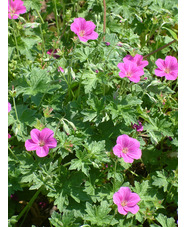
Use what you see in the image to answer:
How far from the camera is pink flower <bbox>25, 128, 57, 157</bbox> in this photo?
6.80 feet

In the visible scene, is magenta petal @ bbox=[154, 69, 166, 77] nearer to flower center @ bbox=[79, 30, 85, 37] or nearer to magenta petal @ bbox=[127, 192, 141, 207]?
flower center @ bbox=[79, 30, 85, 37]

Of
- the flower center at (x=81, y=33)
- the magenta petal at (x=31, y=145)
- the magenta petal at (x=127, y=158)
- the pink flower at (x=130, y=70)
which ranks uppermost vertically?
the flower center at (x=81, y=33)

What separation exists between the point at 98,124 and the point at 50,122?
341 mm

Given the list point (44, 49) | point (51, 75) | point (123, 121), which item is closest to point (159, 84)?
point (123, 121)

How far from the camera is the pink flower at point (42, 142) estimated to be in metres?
2.07

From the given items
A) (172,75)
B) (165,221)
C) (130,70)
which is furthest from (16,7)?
(165,221)

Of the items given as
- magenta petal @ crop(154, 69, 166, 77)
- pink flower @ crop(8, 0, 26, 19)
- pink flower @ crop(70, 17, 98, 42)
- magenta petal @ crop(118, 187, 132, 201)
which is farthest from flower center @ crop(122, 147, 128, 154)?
pink flower @ crop(8, 0, 26, 19)

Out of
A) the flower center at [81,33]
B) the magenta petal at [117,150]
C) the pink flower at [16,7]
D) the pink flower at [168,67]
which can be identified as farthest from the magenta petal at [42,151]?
the pink flower at [16,7]

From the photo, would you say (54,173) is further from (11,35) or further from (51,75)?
(11,35)

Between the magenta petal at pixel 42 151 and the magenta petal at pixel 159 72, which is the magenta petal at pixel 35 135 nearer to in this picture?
the magenta petal at pixel 42 151

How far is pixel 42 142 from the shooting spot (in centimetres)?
212

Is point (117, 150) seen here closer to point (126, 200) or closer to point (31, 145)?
point (126, 200)

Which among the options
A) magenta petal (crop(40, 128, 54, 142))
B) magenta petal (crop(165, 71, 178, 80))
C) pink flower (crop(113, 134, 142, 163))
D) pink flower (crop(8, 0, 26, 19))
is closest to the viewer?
magenta petal (crop(40, 128, 54, 142))

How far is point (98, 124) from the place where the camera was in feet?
8.13
